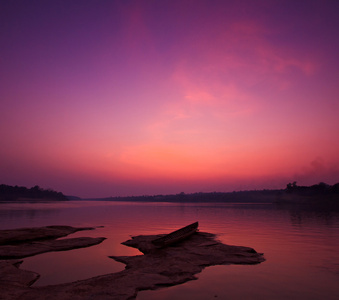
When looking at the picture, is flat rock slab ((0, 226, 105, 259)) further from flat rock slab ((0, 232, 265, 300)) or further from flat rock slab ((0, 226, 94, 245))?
flat rock slab ((0, 232, 265, 300))

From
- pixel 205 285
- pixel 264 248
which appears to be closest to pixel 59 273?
pixel 205 285

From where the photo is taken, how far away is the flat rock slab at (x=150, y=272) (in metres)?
9.76

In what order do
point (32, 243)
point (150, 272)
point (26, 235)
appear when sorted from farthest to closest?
point (26, 235)
point (32, 243)
point (150, 272)

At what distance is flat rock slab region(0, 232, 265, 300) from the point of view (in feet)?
32.0

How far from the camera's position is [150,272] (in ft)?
42.2

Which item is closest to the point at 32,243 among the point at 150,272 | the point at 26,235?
the point at 26,235

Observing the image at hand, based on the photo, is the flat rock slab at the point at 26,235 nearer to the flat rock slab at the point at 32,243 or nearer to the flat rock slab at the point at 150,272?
the flat rock slab at the point at 32,243

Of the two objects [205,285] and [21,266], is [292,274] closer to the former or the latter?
[205,285]

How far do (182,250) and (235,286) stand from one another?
25.6ft

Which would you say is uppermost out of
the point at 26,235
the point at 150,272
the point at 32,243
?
the point at 150,272

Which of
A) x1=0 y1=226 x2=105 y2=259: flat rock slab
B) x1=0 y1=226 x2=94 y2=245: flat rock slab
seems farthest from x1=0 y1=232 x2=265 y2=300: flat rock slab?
x1=0 y1=226 x2=94 y2=245: flat rock slab

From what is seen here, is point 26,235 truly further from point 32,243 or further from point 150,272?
point 150,272

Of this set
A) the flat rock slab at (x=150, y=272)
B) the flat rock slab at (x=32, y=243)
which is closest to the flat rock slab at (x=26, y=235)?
the flat rock slab at (x=32, y=243)

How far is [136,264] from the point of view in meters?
14.6
